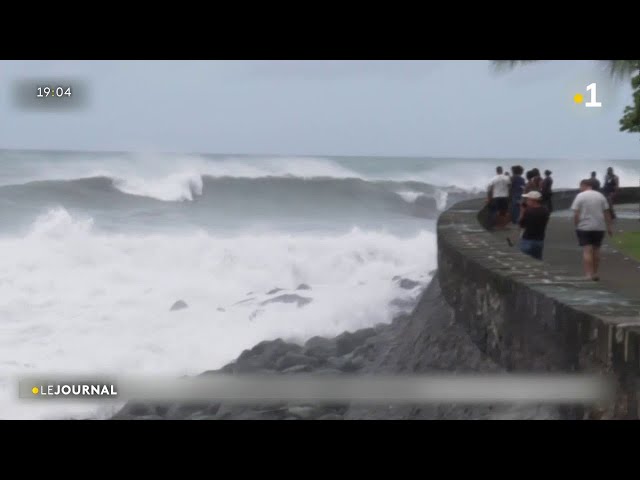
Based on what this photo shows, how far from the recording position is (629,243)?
11.3 m

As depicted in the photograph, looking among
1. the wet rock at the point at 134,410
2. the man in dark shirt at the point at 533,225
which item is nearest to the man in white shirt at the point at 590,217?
the man in dark shirt at the point at 533,225

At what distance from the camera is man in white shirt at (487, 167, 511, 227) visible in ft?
30.5

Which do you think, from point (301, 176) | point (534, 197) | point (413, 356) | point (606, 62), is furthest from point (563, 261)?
point (606, 62)

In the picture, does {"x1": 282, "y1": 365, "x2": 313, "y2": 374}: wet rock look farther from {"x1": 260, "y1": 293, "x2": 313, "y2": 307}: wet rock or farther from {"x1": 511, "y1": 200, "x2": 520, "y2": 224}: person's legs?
{"x1": 511, "y1": 200, "x2": 520, "y2": 224}: person's legs

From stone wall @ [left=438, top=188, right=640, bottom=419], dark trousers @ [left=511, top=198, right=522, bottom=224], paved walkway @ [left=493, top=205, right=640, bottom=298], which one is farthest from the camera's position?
dark trousers @ [left=511, top=198, right=522, bottom=224]

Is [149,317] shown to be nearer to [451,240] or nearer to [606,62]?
[606,62]

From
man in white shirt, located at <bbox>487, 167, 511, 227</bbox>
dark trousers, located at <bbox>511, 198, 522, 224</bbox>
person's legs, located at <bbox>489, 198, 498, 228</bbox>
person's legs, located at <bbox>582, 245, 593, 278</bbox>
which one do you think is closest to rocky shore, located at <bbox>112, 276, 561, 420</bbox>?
person's legs, located at <bbox>582, 245, 593, 278</bbox>

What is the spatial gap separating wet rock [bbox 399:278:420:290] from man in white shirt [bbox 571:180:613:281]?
59.1 inches

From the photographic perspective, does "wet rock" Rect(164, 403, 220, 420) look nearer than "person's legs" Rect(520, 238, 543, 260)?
Yes

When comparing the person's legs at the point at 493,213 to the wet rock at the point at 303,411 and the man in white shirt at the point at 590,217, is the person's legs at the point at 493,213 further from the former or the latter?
the wet rock at the point at 303,411

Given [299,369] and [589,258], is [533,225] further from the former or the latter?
[299,369]

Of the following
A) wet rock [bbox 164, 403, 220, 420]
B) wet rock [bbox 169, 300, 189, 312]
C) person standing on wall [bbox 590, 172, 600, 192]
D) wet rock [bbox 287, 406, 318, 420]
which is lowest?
wet rock [bbox 164, 403, 220, 420]

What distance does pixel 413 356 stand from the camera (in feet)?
20.7

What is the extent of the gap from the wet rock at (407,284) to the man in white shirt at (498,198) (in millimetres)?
2035
